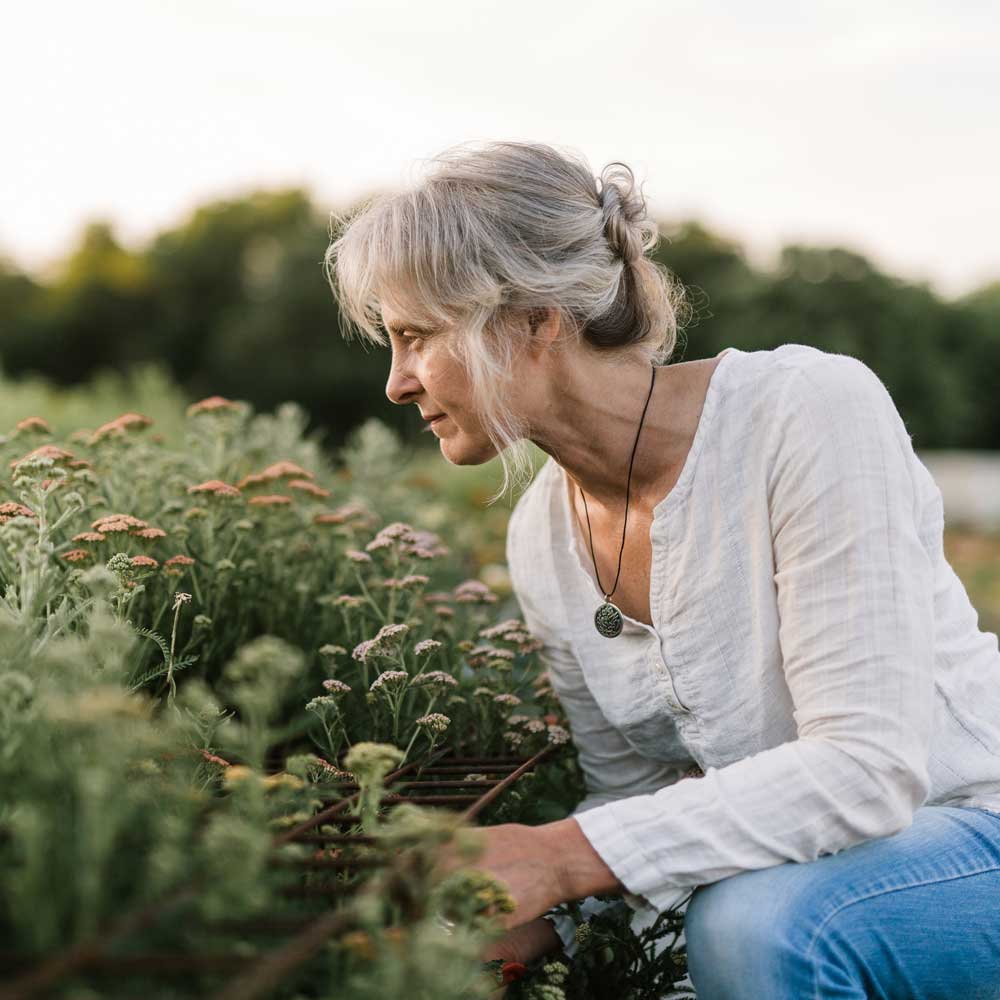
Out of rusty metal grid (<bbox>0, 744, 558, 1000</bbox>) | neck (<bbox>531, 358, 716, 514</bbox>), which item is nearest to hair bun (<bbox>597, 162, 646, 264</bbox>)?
neck (<bbox>531, 358, 716, 514</bbox>)

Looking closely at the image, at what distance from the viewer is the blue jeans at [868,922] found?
1.59 metres

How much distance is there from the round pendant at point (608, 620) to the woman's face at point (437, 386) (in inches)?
15.4

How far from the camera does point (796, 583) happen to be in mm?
1839

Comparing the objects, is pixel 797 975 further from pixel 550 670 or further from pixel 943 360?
pixel 943 360

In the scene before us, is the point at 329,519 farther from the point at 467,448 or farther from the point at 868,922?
the point at 868,922

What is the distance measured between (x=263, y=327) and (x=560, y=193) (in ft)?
88.2

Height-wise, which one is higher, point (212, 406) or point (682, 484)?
point (682, 484)

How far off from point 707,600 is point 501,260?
728 mm

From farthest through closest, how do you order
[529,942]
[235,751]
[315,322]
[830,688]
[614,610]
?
1. [315,322]
2. [614,610]
3. [529,942]
4. [830,688]
5. [235,751]

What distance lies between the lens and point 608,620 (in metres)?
2.32

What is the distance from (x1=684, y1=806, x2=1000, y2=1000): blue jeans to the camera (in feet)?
5.22

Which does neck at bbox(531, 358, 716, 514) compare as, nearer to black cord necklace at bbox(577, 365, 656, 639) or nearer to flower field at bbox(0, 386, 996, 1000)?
black cord necklace at bbox(577, 365, 656, 639)

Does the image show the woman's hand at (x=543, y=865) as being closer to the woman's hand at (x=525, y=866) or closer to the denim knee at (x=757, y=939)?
the woman's hand at (x=525, y=866)

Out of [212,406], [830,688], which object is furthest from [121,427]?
[830,688]
